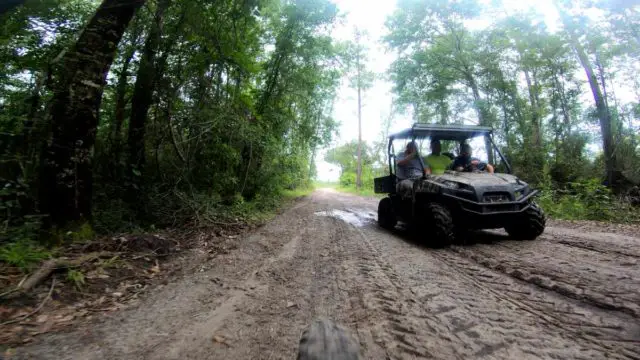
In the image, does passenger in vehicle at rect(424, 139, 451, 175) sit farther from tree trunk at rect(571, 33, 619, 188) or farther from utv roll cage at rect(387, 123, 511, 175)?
Answer: tree trunk at rect(571, 33, 619, 188)

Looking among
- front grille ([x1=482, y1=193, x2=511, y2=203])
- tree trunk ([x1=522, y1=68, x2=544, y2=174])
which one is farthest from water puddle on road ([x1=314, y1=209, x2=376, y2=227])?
tree trunk ([x1=522, y1=68, x2=544, y2=174])

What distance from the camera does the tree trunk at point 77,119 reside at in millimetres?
3730

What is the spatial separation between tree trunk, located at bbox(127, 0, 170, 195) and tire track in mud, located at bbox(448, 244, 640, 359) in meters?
6.27

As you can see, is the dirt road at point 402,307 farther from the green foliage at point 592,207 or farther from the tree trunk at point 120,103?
the tree trunk at point 120,103

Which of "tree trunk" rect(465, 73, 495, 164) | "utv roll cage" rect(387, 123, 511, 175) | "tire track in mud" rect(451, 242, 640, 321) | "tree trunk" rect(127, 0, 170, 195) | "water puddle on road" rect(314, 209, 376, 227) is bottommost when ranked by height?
"water puddle on road" rect(314, 209, 376, 227)

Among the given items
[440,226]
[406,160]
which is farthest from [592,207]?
[440,226]

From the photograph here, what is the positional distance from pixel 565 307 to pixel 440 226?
2.03 meters

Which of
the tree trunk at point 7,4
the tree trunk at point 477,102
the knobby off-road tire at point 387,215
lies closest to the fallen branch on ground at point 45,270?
the tree trunk at point 7,4

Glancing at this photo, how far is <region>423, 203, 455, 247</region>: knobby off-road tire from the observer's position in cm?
418

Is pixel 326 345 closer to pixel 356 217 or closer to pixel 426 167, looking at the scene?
pixel 426 167

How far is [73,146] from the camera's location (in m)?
3.82

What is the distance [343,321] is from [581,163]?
45.3 ft

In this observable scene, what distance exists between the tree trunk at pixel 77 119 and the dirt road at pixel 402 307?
1932 millimetres

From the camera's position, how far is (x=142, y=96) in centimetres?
648
